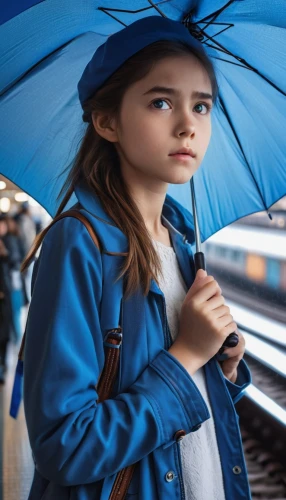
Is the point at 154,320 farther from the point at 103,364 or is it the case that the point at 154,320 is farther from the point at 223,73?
the point at 223,73

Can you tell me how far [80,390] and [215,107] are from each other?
813mm

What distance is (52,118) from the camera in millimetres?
1521

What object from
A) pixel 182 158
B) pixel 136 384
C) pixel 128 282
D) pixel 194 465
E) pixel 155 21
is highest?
pixel 155 21

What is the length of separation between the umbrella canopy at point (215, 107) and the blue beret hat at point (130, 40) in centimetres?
8

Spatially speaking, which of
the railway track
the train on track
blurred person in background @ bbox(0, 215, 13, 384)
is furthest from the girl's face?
the train on track

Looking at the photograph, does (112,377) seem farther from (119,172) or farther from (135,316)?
(119,172)

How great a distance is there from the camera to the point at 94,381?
111 cm

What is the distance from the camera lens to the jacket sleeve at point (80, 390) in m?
1.08

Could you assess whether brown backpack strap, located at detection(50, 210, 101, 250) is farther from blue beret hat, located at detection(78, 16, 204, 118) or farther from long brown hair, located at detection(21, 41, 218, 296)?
blue beret hat, located at detection(78, 16, 204, 118)

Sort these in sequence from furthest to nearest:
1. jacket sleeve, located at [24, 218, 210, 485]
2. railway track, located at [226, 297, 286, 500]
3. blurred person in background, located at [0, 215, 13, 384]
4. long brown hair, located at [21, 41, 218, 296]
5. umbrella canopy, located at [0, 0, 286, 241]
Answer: blurred person in background, located at [0, 215, 13, 384], railway track, located at [226, 297, 286, 500], umbrella canopy, located at [0, 0, 286, 241], long brown hair, located at [21, 41, 218, 296], jacket sleeve, located at [24, 218, 210, 485]

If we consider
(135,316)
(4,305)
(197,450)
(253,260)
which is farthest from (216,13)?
(253,260)

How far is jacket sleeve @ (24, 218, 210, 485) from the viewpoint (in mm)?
1077

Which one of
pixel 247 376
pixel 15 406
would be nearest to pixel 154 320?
pixel 247 376

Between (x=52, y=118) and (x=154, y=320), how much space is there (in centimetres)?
59
